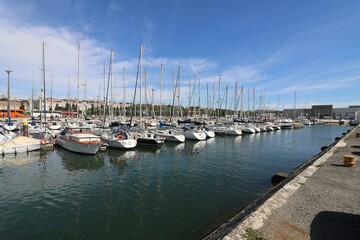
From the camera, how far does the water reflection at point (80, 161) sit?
22297 mm

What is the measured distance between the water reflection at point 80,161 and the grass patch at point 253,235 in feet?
58.8

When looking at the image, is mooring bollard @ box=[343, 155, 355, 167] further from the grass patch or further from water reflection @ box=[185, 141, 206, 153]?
water reflection @ box=[185, 141, 206, 153]

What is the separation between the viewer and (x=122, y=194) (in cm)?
1527

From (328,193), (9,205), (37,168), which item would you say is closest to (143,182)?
(9,205)

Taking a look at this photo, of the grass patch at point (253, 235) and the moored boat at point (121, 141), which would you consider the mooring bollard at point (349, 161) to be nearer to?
the grass patch at point (253, 235)

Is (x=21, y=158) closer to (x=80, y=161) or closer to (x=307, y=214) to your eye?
(x=80, y=161)

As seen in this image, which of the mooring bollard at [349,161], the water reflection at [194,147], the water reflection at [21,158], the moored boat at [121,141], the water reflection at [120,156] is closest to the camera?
the mooring bollard at [349,161]

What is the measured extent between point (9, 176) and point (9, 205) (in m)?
6.84

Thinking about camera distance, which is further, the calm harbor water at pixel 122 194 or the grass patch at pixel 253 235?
the calm harbor water at pixel 122 194

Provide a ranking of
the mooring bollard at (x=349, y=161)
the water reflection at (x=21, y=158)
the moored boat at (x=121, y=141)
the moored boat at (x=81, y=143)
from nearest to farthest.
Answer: the mooring bollard at (x=349, y=161) → the water reflection at (x=21, y=158) → the moored boat at (x=81, y=143) → the moored boat at (x=121, y=141)

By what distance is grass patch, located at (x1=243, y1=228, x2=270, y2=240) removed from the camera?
679 centimetres

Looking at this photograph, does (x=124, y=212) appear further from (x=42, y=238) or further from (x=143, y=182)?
(x=143, y=182)

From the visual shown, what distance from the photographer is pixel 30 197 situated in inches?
564

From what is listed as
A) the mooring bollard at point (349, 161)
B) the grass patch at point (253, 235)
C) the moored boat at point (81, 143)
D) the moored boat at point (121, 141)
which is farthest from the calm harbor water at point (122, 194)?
the mooring bollard at point (349, 161)
